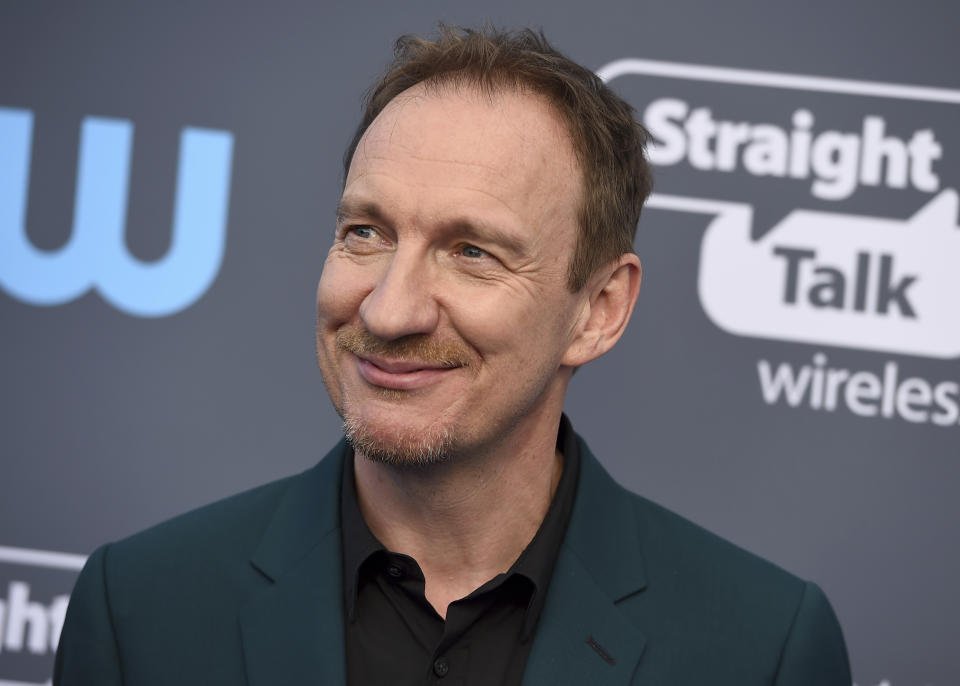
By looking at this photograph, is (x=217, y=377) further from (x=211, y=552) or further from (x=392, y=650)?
(x=392, y=650)

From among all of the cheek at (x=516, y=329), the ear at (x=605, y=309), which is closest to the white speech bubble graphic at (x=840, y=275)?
the ear at (x=605, y=309)

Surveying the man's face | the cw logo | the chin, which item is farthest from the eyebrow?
the cw logo

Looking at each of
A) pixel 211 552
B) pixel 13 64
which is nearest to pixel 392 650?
pixel 211 552

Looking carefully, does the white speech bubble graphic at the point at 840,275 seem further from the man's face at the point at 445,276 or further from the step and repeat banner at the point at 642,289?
the man's face at the point at 445,276

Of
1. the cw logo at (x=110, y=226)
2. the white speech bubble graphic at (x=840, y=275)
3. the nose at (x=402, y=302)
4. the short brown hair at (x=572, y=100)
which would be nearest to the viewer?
the nose at (x=402, y=302)

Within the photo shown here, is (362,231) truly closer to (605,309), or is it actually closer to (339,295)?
(339,295)

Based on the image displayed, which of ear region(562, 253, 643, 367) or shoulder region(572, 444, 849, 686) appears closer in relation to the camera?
shoulder region(572, 444, 849, 686)

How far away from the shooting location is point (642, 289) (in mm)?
2883

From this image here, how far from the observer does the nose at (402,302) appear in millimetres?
1654

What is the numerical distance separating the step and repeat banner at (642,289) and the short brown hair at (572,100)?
2.82 ft

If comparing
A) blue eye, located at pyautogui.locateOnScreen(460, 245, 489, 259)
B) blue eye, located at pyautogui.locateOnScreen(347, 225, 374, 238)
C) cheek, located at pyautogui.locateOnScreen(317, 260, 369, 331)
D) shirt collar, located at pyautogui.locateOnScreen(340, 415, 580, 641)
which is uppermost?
blue eye, located at pyautogui.locateOnScreen(347, 225, 374, 238)

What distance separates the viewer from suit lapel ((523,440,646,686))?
174 cm

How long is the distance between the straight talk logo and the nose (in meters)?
1.43

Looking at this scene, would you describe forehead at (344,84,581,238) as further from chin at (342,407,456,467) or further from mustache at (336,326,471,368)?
chin at (342,407,456,467)
